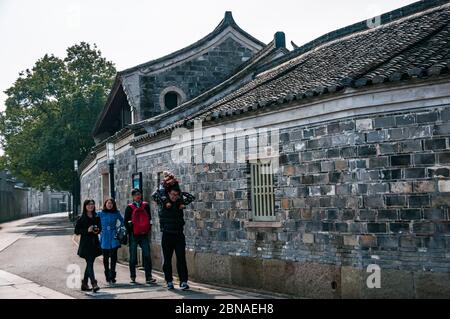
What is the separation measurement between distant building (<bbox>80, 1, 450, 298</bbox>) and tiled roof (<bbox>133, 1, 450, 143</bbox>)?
0.13 feet

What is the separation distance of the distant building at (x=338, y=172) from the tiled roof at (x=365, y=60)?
4cm

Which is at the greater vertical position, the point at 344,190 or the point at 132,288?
the point at 344,190

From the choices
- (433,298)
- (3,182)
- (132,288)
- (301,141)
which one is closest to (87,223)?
(132,288)

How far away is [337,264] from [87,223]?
167 inches

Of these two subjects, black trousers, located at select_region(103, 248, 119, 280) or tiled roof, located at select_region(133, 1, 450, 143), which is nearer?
tiled roof, located at select_region(133, 1, 450, 143)

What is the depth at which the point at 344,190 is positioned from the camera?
831 centimetres

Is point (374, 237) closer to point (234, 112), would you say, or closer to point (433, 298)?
point (433, 298)

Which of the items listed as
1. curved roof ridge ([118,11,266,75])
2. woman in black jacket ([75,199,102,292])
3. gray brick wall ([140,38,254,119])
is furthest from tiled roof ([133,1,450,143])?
curved roof ridge ([118,11,266,75])

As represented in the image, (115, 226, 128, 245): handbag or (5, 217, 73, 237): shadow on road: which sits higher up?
(115, 226, 128, 245): handbag

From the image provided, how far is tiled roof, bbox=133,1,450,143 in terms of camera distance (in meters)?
7.88

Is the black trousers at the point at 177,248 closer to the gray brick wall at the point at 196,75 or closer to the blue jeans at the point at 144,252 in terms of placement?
the blue jeans at the point at 144,252

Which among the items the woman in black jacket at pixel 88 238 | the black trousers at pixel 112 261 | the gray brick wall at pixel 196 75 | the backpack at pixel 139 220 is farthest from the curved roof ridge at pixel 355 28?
the woman in black jacket at pixel 88 238

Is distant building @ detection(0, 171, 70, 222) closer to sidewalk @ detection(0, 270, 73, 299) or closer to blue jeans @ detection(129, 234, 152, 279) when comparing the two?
sidewalk @ detection(0, 270, 73, 299)

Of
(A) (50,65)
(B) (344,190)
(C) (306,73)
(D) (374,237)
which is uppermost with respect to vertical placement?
(A) (50,65)
